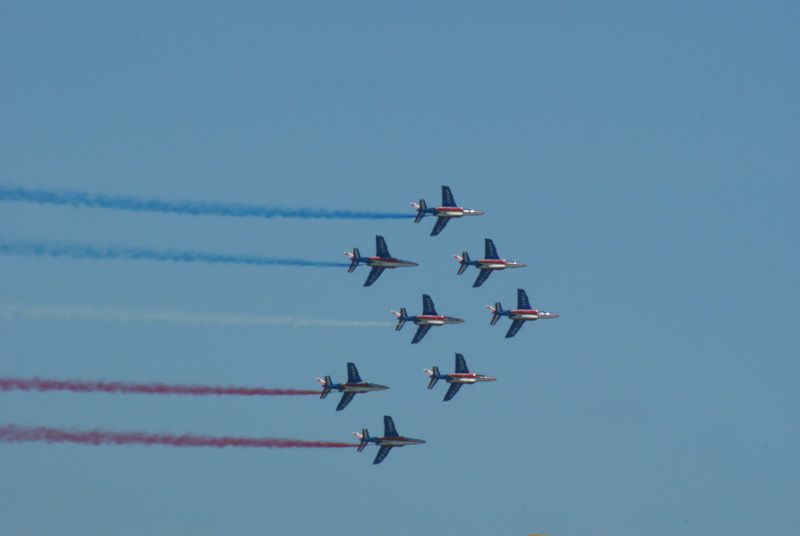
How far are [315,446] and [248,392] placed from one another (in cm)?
1094

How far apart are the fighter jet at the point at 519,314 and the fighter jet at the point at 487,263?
3.84 meters

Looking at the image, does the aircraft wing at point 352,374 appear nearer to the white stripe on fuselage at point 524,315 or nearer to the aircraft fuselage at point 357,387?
the aircraft fuselage at point 357,387

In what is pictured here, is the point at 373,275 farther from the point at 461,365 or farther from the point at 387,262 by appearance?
the point at 461,365

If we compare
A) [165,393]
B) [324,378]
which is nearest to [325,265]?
[324,378]

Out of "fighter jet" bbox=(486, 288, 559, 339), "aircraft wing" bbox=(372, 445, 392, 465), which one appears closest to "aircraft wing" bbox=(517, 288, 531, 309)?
"fighter jet" bbox=(486, 288, 559, 339)

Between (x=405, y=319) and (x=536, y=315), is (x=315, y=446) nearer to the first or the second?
(x=405, y=319)

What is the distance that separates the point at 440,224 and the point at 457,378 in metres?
→ 15.8

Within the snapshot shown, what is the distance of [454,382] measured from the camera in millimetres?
167500

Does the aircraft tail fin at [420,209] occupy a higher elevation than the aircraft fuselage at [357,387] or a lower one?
higher

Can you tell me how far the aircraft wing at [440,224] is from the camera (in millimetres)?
160000

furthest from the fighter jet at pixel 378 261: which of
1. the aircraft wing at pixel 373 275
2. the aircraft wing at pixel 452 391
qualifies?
the aircraft wing at pixel 452 391

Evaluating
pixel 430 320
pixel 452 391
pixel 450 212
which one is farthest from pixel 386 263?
pixel 452 391

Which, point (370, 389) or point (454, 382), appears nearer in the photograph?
point (370, 389)

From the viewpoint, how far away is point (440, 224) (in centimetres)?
16025
